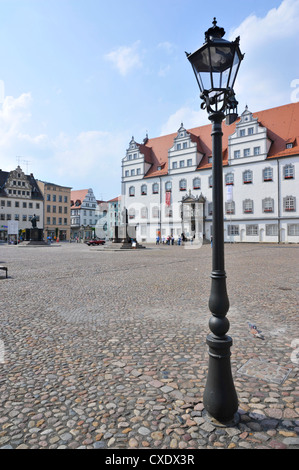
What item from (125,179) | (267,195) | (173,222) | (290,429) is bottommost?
(290,429)

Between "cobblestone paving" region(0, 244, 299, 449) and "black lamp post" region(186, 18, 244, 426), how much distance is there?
204mm

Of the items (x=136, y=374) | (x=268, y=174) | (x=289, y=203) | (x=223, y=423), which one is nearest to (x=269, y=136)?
(x=268, y=174)

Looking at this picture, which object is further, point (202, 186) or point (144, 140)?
point (144, 140)

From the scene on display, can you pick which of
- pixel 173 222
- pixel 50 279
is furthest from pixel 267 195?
pixel 50 279

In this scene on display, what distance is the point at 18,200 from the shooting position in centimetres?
7050

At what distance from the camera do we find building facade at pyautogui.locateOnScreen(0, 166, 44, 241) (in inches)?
2677

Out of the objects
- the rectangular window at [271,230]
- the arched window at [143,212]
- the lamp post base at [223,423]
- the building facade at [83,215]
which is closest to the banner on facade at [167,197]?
the arched window at [143,212]

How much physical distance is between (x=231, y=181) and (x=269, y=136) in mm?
8436

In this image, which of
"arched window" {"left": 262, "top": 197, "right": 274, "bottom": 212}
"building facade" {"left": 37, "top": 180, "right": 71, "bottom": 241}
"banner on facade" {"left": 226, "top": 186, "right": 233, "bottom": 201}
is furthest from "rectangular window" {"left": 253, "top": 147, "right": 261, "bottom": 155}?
"building facade" {"left": 37, "top": 180, "right": 71, "bottom": 241}

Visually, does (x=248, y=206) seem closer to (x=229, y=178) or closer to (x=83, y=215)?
(x=229, y=178)

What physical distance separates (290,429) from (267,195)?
147 ft

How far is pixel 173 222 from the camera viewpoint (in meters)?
54.2

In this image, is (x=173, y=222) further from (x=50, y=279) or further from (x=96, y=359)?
(x=96, y=359)
